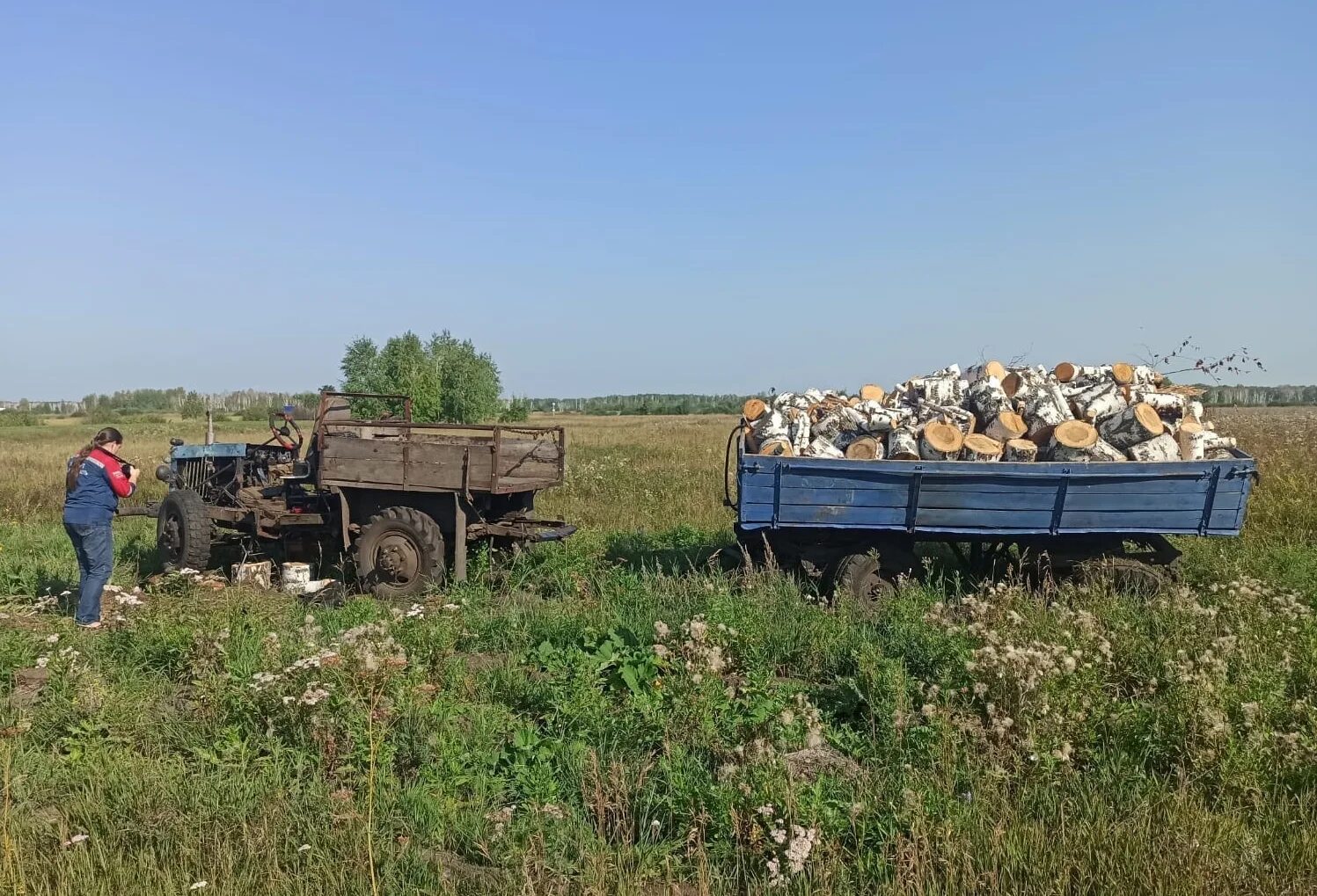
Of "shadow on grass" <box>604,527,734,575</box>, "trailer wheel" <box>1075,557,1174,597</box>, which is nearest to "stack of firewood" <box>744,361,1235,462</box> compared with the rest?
"trailer wheel" <box>1075,557,1174,597</box>

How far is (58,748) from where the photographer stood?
450 cm

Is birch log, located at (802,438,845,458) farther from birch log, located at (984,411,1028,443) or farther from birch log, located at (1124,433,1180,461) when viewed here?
birch log, located at (1124,433,1180,461)

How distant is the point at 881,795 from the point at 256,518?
7.10 meters

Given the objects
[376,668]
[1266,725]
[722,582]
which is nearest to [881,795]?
[1266,725]

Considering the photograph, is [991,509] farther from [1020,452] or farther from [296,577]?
[296,577]

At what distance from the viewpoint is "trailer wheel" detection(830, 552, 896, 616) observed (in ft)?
23.4

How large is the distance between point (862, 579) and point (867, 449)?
108 centimetres

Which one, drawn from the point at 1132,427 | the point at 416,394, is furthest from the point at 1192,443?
the point at 416,394

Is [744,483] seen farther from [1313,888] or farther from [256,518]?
[256,518]

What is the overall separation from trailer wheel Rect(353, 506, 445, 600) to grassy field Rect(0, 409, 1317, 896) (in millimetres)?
1604

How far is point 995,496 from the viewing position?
6938 millimetres

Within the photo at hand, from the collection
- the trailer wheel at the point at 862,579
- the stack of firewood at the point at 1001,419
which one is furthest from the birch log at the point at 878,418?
the trailer wheel at the point at 862,579

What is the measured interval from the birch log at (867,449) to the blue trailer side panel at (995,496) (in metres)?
0.53

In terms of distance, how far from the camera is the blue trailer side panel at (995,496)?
6.77m
